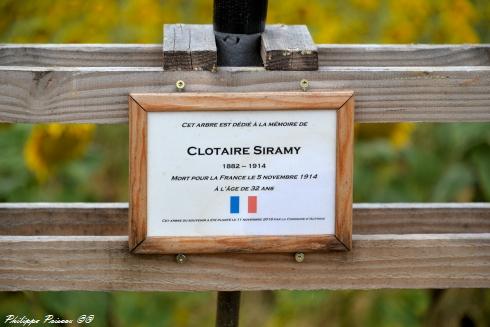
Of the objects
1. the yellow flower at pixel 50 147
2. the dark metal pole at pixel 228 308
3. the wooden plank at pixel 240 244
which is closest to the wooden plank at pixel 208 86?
the wooden plank at pixel 240 244

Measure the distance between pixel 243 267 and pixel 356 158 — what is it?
2030 millimetres

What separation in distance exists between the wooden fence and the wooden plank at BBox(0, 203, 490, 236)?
275mm

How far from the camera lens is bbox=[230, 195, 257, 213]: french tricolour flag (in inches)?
64.0

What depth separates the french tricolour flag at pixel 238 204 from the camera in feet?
5.33

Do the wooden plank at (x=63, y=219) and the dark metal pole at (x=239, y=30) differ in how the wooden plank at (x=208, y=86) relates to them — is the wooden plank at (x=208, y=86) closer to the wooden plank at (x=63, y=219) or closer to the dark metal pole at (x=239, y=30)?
the dark metal pole at (x=239, y=30)

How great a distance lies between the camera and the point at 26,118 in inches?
63.2

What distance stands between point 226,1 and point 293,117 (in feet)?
1.05

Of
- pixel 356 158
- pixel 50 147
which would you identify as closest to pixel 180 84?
pixel 50 147

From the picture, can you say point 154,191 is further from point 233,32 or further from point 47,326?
point 47,326

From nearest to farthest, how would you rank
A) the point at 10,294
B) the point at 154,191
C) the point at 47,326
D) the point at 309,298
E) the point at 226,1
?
1. the point at 154,191
2. the point at 226,1
3. the point at 47,326
4. the point at 309,298
5. the point at 10,294

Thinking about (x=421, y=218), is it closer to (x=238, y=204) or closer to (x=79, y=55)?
(x=238, y=204)

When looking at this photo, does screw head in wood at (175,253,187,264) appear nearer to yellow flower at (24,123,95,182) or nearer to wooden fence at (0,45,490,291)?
wooden fence at (0,45,490,291)

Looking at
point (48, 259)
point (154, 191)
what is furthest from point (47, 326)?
point (154, 191)

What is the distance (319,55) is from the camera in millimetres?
1824
